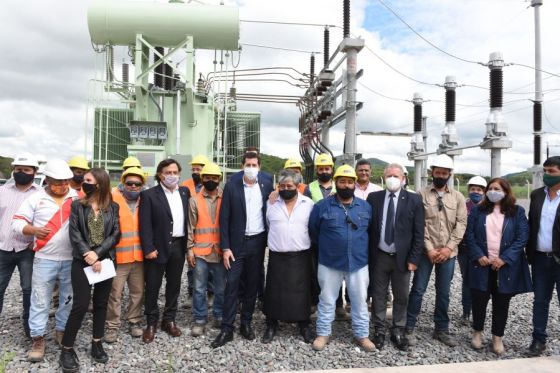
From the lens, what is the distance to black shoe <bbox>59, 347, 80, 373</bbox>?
3.67 m

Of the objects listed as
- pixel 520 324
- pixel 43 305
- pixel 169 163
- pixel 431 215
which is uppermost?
pixel 169 163

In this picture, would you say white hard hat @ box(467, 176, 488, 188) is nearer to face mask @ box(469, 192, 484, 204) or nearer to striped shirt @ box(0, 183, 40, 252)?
face mask @ box(469, 192, 484, 204)

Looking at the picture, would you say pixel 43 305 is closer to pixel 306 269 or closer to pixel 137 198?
pixel 137 198

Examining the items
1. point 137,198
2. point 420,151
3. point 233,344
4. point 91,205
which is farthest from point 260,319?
point 420,151

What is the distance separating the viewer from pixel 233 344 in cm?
439

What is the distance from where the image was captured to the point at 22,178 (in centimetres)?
420

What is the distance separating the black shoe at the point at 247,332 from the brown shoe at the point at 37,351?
198 centimetres

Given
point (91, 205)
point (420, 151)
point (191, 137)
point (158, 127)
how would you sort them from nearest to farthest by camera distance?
point (91, 205), point (158, 127), point (191, 137), point (420, 151)

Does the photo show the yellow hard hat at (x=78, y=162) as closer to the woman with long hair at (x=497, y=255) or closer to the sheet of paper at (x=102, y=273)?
the sheet of paper at (x=102, y=273)

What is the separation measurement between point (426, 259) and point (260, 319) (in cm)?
221

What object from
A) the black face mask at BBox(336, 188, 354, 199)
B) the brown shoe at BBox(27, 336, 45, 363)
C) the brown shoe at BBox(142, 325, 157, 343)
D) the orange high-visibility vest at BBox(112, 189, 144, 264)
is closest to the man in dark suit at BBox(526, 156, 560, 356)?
the black face mask at BBox(336, 188, 354, 199)

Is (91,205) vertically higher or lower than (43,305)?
higher

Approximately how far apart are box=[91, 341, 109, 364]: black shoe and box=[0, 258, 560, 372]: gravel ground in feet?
0.18

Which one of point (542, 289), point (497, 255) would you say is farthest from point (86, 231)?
point (542, 289)
